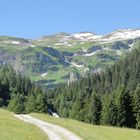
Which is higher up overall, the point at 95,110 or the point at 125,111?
the point at 125,111

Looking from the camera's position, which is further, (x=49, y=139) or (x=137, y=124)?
(x=137, y=124)

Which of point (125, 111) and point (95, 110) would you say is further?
point (95, 110)

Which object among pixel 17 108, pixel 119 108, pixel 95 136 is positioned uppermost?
pixel 95 136

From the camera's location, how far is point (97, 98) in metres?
139

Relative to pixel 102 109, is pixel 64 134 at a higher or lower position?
higher

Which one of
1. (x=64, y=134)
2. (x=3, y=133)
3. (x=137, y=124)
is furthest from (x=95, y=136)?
(x=137, y=124)

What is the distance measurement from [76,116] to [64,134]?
9685 cm

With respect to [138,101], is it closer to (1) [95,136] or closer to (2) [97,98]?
(2) [97,98]

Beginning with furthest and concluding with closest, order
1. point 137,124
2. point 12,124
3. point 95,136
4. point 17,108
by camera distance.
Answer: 1. point 17,108
2. point 137,124
3. point 12,124
4. point 95,136

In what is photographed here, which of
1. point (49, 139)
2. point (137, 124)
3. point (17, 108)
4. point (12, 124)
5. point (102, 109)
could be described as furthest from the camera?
point (17, 108)

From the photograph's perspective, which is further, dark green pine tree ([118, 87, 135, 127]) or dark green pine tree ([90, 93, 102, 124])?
dark green pine tree ([90, 93, 102, 124])

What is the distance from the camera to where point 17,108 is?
184 m

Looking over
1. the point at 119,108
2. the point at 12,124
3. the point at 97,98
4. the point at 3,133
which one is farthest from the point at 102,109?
the point at 3,133

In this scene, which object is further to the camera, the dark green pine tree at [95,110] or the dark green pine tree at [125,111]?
the dark green pine tree at [95,110]
